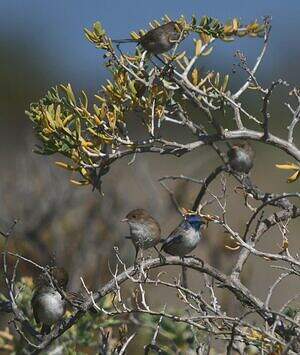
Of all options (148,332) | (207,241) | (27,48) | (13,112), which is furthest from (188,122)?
(27,48)

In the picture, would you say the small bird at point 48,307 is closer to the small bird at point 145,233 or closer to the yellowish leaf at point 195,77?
the small bird at point 145,233

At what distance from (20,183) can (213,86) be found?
20.8 ft

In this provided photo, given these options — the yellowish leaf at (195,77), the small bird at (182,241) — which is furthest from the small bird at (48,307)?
the yellowish leaf at (195,77)

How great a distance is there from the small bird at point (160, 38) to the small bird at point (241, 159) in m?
1.03

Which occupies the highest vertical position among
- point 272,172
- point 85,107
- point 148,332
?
point 272,172

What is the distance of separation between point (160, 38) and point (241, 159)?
1.48 meters

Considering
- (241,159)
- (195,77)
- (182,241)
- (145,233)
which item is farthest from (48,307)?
(195,77)

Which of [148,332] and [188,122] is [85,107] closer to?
[188,122]

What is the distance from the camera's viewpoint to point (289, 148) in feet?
14.1

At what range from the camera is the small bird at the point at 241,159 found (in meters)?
5.70

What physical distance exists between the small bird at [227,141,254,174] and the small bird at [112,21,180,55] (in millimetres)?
1033

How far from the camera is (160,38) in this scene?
469 centimetres

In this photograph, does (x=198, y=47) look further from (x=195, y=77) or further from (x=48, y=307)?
(x=48, y=307)

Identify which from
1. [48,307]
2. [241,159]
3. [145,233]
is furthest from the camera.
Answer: [145,233]
